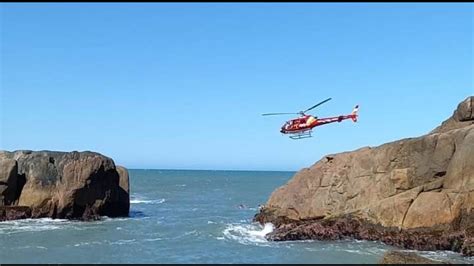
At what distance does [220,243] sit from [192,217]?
14.3m

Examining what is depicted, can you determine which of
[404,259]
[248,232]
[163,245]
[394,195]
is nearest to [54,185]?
[163,245]

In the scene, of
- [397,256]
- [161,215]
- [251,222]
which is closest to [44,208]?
[161,215]

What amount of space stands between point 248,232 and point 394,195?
28.6ft

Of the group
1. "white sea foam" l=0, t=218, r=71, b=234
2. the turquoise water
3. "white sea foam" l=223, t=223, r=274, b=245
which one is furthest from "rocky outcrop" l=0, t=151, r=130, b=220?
"white sea foam" l=223, t=223, r=274, b=245

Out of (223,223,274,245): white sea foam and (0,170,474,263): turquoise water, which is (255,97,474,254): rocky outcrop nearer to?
(223,223,274,245): white sea foam

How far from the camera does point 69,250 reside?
27828 mm

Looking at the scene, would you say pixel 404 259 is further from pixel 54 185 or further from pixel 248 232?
pixel 54 185

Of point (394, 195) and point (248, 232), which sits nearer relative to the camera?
point (394, 195)

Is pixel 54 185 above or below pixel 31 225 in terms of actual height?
above

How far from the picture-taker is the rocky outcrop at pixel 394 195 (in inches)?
1109

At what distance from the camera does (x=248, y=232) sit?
34.0 meters

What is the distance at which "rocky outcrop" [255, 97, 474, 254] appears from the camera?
92.4 feet

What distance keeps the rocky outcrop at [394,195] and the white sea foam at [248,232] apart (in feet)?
2.38

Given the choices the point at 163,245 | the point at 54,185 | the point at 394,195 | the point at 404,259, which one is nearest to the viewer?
the point at 404,259
